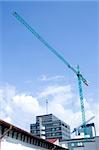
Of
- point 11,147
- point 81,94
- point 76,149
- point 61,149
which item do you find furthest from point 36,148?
point 81,94

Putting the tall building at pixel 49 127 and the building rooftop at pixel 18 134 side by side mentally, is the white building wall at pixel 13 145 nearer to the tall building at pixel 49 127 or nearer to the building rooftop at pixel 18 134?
the building rooftop at pixel 18 134

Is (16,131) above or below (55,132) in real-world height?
below

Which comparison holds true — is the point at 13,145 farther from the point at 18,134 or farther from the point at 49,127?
the point at 49,127

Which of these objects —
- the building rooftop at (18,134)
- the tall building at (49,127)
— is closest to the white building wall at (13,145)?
the building rooftop at (18,134)

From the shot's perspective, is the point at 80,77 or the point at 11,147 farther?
the point at 80,77

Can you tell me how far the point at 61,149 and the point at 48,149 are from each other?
8.48 m

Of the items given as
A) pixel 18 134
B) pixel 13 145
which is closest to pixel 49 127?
pixel 18 134

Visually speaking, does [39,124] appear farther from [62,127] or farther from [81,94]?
[81,94]

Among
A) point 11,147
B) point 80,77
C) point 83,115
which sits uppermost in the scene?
point 80,77

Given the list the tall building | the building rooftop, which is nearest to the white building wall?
the building rooftop

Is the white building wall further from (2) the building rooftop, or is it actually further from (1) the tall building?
(1) the tall building

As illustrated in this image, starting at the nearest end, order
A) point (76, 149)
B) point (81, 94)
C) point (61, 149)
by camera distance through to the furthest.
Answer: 1. point (61, 149)
2. point (76, 149)
3. point (81, 94)

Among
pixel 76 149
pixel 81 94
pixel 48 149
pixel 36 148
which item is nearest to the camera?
pixel 36 148

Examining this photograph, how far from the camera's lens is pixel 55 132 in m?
192
